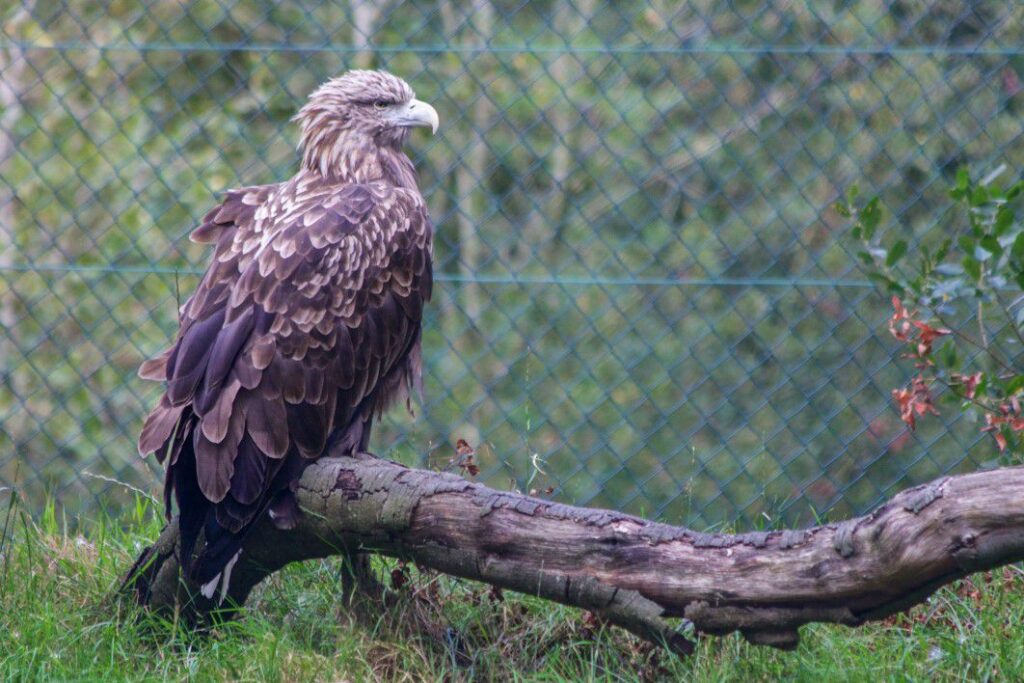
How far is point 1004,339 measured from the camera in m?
4.88

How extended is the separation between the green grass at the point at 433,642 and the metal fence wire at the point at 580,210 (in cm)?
123

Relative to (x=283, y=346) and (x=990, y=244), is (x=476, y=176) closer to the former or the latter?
(x=283, y=346)

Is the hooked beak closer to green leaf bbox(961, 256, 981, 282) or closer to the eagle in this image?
the eagle

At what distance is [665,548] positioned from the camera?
9.89 feet

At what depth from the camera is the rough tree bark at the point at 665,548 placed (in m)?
2.65

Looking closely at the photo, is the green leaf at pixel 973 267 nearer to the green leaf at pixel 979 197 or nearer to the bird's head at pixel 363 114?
the green leaf at pixel 979 197

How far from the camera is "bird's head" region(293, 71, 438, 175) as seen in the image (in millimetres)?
4570

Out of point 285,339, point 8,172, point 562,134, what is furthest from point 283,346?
point 8,172

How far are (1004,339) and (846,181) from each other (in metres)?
1.18

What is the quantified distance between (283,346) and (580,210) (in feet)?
5.49

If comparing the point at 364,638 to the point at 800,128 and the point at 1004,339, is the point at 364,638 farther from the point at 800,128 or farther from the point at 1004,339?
the point at 800,128

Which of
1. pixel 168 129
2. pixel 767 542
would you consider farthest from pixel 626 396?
pixel 767 542

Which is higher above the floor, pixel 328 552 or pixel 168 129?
pixel 168 129

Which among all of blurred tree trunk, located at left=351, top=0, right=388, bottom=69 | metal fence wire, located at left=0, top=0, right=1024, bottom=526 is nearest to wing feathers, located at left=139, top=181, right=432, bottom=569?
metal fence wire, located at left=0, top=0, right=1024, bottom=526
